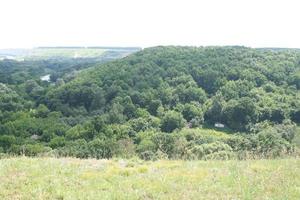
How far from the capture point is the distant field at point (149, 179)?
880cm

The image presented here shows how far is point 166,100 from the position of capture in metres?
92.9

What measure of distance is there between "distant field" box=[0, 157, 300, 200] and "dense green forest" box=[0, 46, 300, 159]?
47827mm

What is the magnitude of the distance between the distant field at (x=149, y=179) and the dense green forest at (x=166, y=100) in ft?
157

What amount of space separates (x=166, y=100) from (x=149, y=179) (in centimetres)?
8292

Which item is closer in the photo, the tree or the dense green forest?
the dense green forest

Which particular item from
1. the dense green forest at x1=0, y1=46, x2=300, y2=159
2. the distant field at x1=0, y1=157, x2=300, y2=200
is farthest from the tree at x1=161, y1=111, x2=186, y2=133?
the distant field at x1=0, y1=157, x2=300, y2=200

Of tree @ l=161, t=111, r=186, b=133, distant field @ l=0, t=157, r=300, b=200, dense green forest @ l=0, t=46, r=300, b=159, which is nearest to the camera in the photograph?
distant field @ l=0, t=157, r=300, b=200

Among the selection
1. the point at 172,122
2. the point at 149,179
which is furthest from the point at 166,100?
the point at 149,179

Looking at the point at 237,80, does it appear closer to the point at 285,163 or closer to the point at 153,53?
the point at 153,53

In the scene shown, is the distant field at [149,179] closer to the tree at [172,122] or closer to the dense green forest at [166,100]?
the dense green forest at [166,100]

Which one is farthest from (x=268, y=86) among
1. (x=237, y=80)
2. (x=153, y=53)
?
(x=153, y=53)

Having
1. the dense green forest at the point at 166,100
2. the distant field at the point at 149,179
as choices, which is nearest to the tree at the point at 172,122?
the dense green forest at the point at 166,100

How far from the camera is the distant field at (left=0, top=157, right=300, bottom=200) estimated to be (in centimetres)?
880

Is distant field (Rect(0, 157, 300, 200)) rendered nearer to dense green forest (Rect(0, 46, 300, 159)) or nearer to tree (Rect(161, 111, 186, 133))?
dense green forest (Rect(0, 46, 300, 159))
